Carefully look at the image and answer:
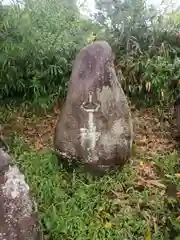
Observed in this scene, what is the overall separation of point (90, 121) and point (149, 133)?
1418 mm

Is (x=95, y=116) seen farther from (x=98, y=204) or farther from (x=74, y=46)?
(x=74, y=46)

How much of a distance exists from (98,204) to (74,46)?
2513 millimetres

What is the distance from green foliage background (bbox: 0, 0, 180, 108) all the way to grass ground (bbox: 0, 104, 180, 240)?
2.64 feet

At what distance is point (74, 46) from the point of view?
5543 millimetres

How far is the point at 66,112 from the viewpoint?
159 inches

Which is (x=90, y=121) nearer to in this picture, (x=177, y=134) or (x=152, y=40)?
(x=177, y=134)

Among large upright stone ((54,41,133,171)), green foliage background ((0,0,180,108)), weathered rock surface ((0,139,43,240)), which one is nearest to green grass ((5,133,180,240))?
large upright stone ((54,41,133,171))

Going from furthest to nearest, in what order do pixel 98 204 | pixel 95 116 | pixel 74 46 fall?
pixel 74 46 → pixel 95 116 → pixel 98 204

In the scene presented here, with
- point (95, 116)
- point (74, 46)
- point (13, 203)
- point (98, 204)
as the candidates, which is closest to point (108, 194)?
point (98, 204)

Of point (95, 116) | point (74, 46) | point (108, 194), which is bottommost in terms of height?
point (108, 194)

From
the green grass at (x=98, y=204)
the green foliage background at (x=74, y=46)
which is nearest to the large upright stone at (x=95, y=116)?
the green grass at (x=98, y=204)

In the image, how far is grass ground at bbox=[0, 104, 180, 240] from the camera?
3.53 meters

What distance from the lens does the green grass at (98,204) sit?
351 centimetres

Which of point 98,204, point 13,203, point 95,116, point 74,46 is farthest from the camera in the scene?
point 74,46
